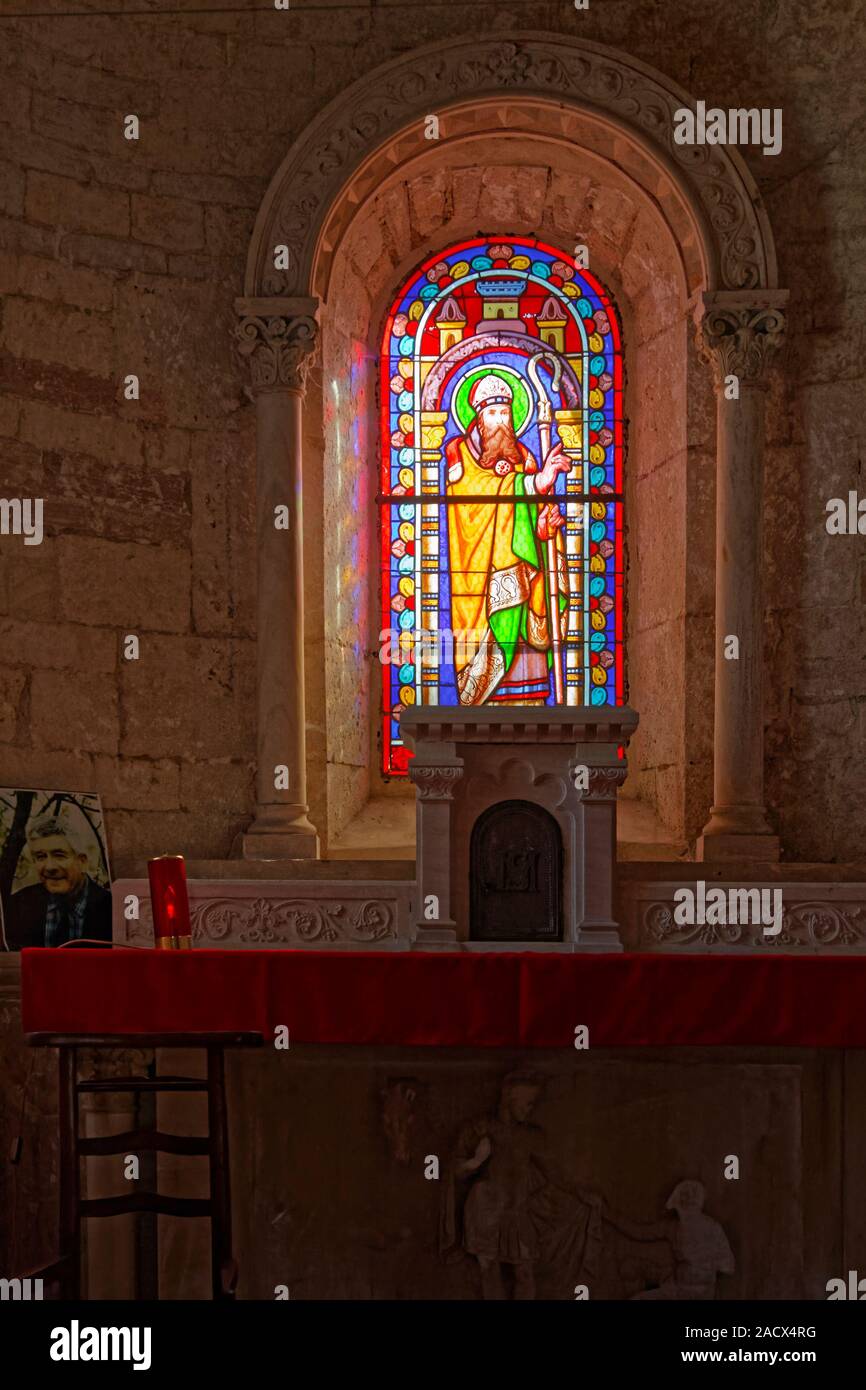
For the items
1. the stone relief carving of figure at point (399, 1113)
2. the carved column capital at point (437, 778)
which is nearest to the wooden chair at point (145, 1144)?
the stone relief carving of figure at point (399, 1113)

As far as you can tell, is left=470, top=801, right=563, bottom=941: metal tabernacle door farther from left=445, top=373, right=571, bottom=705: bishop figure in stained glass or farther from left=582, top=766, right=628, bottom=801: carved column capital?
left=445, top=373, right=571, bottom=705: bishop figure in stained glass

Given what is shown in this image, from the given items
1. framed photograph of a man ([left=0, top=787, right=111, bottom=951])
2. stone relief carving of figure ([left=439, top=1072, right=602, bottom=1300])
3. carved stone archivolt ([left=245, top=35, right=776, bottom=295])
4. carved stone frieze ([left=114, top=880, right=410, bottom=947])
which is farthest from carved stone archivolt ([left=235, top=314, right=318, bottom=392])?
stone relief carving of figure ([left=439, top=1072, right=602, bottom=1300])

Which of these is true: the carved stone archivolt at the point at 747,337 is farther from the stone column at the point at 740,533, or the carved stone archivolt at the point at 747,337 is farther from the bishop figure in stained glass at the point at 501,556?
the bishop figure in stained glass at the point at 501,556

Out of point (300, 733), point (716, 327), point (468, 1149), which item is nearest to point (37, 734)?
point (300, 733)

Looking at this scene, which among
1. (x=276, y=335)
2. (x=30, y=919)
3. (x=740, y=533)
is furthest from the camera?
(x=276, y=335)

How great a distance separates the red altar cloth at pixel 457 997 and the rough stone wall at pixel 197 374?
6.68 ft

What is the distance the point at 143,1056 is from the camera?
5930mm

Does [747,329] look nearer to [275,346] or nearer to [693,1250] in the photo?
[275,346]

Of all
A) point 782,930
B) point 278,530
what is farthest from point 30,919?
point 782,930

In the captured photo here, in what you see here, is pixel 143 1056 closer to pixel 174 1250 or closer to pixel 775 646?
pixel 174 1250

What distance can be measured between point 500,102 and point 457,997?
4205 mm

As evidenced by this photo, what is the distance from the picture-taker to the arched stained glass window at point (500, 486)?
820 cm

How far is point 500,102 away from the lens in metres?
7.38

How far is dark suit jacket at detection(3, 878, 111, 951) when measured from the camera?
6684 mm
